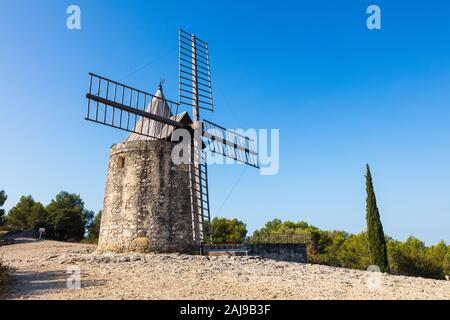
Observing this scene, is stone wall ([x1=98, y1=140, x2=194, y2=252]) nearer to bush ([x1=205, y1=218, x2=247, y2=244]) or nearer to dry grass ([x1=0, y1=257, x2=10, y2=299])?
dry grass ([x1=0, y1=257, x2=10, y2=299])

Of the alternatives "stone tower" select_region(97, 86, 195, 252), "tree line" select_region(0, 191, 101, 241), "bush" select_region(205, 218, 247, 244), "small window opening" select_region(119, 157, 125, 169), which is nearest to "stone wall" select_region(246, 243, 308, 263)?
"stone tower" select_region(97, 86, 195, 252)

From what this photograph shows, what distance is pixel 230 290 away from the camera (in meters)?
6.43

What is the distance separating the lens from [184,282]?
724 centimetres

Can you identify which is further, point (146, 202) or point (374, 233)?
point (374, 233)

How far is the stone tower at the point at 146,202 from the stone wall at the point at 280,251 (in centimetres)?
369

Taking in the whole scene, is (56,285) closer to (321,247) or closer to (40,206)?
(321,247)

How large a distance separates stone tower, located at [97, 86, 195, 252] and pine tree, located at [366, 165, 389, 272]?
11.1m

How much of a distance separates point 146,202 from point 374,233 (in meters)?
13.1

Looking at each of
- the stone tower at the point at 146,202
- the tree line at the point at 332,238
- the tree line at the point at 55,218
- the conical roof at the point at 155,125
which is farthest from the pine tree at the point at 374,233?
the tree line at the point at 55,218

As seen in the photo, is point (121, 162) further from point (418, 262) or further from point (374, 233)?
point (418, 262)

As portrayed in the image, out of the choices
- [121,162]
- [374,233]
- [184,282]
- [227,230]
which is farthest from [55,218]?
[184,282]

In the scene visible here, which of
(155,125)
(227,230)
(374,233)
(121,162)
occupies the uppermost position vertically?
(155,125)

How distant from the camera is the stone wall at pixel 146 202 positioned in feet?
40.3

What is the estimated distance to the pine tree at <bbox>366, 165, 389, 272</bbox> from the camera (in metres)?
18.2
